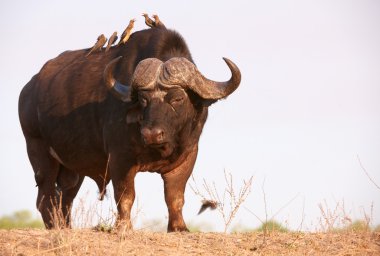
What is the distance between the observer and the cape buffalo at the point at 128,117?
921cm

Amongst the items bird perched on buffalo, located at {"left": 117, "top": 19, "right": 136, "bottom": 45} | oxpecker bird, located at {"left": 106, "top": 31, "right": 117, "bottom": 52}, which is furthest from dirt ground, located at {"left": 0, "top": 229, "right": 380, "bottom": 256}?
oxpecker bird, located at {"left": 106, "top": 31, "right": 117, "bottom": 52}

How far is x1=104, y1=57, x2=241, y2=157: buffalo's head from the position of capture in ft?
29.5

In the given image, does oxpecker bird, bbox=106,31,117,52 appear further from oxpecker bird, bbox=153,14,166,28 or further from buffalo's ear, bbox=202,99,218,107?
buffalo's ear, bbox=202,99,218,107

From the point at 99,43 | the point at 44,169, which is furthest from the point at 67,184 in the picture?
→ the point at 99,43

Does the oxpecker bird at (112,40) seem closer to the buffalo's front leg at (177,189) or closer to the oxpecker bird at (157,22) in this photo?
the oxpecker bird at (157,22)

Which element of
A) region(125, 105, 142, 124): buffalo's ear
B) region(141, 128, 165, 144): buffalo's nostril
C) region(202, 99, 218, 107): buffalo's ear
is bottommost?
region(141, 128, 165, 144): buffalo's nostril

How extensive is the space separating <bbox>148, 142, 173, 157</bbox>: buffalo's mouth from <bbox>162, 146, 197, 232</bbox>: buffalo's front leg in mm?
519

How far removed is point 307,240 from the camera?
25.3 ft

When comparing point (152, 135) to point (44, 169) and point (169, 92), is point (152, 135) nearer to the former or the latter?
point (169, 92)

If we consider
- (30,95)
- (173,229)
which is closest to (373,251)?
(173,229)

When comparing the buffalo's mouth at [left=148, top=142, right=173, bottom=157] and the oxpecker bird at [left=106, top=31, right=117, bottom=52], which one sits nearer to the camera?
the buffalo's mouth at [left=148, top=142, right=173, bottom=157]

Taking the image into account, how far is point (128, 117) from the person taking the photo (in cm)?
943

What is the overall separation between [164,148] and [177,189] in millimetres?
761

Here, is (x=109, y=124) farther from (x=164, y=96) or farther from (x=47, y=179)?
(x=47, y=179)
